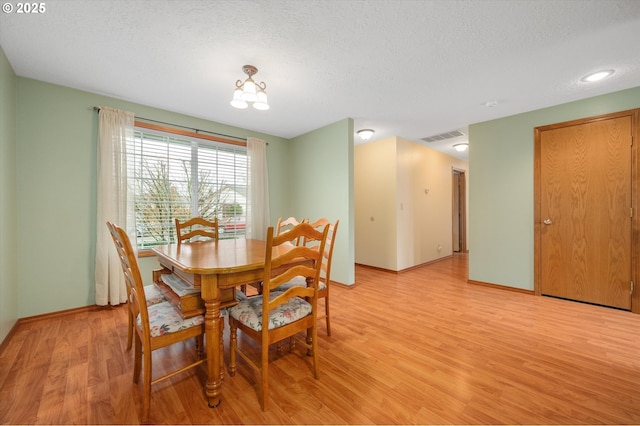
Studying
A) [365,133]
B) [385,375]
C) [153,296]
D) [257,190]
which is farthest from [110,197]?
[365,133]

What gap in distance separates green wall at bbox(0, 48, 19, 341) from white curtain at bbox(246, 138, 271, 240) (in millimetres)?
2428

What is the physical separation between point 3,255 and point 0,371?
93 centimetres

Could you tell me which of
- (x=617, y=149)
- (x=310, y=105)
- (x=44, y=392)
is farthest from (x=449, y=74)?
(x=44, y=392)

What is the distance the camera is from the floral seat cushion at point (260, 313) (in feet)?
4.96

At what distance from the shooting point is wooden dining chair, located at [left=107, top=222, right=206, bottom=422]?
129 centimetres

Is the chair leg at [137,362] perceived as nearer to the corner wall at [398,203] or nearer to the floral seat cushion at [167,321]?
the floral seat cushion at [167,321]

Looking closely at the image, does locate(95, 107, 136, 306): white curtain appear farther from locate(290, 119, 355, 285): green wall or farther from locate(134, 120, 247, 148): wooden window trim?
locate(290, 119, 355, 285): green wall

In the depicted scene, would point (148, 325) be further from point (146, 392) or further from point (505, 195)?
point (505, 195)

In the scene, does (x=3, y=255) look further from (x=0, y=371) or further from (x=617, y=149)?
(x=617, y=149)

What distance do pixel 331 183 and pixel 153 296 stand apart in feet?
8.96

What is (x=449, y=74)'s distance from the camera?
2.43 m

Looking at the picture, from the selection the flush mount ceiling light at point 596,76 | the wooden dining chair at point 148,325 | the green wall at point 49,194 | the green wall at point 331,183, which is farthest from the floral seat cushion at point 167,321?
the flush mount ceiling light at point 596,76

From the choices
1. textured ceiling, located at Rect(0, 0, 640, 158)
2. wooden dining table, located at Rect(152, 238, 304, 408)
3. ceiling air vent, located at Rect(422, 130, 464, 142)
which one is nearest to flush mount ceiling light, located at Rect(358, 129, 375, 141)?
textured ceiling, located at Rect(0, 0, 640, 158)

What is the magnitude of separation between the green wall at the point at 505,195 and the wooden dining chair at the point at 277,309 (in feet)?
10.7
